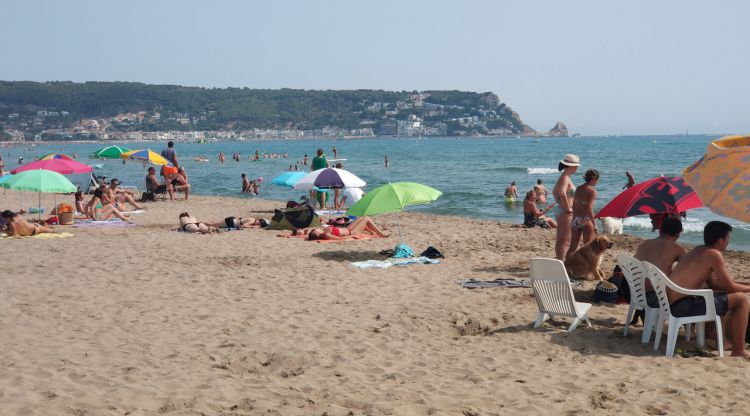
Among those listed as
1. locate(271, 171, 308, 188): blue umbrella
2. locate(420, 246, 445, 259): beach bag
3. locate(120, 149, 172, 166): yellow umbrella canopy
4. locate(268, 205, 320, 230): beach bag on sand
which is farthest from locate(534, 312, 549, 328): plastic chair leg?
locate(120, 149, 172, 166): yellow umbrella canopy

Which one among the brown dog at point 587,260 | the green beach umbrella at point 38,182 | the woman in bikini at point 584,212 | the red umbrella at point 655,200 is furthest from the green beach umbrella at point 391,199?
the green beach umbrella at point 38,182

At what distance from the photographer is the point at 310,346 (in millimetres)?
5898

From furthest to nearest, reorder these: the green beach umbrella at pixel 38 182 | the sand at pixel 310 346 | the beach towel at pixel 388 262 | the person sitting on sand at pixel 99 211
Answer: the person sitting on sand at pixel 99 211, the green beach umbrella at pixel 38 182, the beach towel at pixel 388 262, the sand at pixel 310 346

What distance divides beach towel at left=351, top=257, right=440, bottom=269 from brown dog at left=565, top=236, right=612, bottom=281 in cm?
203

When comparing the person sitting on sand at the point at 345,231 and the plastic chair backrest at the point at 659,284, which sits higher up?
the plastic chair backrest at the point at 659,284

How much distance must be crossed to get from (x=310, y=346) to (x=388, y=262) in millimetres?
4026

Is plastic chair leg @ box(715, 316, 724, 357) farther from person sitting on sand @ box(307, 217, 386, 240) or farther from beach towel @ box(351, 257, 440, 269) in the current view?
person sitting on sand @ box(307, 217, 386, 240)

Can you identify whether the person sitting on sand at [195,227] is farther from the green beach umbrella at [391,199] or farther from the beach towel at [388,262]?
the beach towel at [388,262]

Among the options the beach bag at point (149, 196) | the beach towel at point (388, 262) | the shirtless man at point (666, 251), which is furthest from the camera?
the beach bag at point (149, 196)

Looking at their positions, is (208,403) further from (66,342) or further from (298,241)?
(298,241)

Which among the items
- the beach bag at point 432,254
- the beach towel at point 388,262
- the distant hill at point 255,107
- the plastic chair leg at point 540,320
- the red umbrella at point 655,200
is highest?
the distant hill at point 255,107

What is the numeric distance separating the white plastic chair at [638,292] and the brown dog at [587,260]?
6.84ft

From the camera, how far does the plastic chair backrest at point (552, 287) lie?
6340 mm

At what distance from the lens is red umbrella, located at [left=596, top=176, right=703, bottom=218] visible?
7637mm
